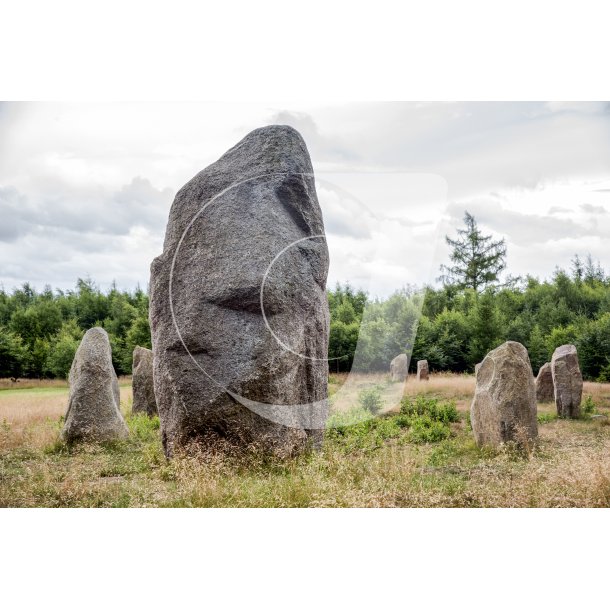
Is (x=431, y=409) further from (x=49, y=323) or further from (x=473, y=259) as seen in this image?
(x=49, y=323)

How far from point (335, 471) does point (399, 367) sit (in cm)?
197

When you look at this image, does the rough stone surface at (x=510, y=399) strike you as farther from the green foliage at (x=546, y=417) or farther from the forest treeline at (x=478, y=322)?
the green foliage at (x=546, y=417)

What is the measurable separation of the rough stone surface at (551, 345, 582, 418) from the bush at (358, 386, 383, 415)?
3776mm

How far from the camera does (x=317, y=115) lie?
682 centimetres

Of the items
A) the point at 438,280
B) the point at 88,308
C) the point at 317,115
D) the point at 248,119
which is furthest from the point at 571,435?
the point at 88,308

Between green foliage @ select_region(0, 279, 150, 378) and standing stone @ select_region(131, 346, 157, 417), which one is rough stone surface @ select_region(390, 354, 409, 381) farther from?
standing stone @ select_region(131, 346, 157, 417)

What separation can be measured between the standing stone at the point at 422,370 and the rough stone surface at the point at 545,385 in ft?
7.93

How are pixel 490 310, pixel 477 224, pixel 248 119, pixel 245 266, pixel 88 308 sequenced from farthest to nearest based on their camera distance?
1. pixel 88 308
2. pixel 490 310
3. pixel 477 224
4. pixel 248 119
5. pixel 245 266

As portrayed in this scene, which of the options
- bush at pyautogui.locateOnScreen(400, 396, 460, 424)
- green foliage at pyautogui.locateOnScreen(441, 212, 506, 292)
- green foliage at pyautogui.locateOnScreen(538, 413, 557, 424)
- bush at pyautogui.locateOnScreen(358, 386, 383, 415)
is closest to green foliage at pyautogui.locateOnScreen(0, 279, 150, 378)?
bush at pyautogui.locateOnScreen(358, 386, 383, 415)

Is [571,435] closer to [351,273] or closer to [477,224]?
[477,224]

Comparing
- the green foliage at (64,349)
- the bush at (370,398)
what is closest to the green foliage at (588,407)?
the bush at (370,398)

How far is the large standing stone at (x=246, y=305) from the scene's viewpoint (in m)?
6.24

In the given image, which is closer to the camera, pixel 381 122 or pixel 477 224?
pixel 381 122

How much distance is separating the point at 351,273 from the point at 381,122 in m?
1.79
